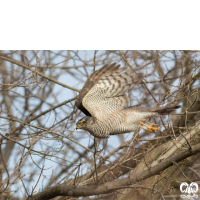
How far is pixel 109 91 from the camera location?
14.5 ft

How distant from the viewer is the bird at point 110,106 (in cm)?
420

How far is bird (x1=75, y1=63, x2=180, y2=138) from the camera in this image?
13.8 feet

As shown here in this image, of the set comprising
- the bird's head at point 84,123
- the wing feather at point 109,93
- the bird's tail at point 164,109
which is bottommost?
the bird's tail at point 164,109

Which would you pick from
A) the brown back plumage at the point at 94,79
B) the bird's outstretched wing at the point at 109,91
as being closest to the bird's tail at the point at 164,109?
the bird's outstretched wing at the point at 109,91

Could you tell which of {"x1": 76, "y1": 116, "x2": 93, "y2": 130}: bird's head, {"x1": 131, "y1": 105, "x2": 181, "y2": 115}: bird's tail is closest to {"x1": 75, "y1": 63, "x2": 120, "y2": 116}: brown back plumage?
{"x1": 76, "y1": 116, "x2": 93, "y2": 130}: bird's head

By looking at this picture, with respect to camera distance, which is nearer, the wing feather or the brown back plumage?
the brown back plumage

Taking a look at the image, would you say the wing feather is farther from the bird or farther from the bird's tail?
the bird's tail

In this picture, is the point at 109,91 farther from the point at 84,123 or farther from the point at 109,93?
the point at 84,123

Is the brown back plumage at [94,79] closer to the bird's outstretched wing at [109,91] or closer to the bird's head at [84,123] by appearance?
the bird's outstretched wing at [109,91]
